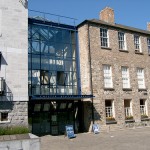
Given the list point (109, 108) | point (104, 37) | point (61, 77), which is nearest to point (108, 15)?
point (104, 37)

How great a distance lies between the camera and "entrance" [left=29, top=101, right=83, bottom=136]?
20828 millimetres

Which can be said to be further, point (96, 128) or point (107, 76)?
point (107, 76)

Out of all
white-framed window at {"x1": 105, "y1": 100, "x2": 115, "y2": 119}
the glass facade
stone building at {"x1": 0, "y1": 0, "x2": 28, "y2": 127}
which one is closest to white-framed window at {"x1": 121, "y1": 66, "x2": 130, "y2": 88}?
white-framed window at {"x1": 105, "y1": 100, "x2": 115, "y2": 119}

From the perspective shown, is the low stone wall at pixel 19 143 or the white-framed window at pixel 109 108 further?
the white-framed window at pixel 109 108

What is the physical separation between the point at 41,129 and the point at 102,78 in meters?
7.29

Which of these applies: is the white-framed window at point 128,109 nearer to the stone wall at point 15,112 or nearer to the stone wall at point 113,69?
the stone wall at point 113,69

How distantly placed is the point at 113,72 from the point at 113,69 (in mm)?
304

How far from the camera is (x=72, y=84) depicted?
22828mm

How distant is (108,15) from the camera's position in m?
26.6

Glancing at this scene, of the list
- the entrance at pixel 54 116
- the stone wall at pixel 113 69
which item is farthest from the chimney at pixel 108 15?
the entrance at pixel 54 116

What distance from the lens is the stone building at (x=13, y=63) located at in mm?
18047

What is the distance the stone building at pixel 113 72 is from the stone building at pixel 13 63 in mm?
6145

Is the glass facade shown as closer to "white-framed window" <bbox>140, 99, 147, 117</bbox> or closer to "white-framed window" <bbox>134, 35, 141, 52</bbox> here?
"white-framed window" <bbox>134, 35, 141, 52</bbox>

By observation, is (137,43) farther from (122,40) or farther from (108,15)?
(108,15)
